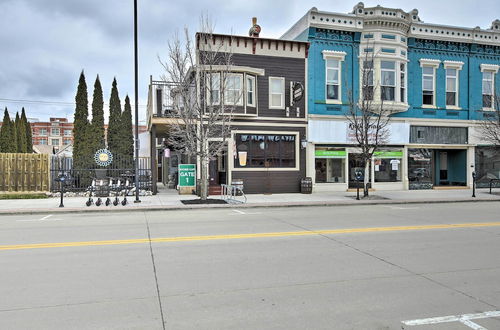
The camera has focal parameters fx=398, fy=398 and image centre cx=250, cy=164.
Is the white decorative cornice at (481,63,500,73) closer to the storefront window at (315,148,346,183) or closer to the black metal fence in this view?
the storefront window at (315,148,346,183)

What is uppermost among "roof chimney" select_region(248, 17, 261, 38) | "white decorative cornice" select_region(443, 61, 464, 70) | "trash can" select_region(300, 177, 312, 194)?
"roof chimney" select_region(248, 17, 261, 38)

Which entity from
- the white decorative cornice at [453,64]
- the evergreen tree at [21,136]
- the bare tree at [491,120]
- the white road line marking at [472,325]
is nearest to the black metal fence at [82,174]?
the white road line marking at [472,325]

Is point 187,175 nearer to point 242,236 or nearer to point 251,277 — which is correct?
point 242,236

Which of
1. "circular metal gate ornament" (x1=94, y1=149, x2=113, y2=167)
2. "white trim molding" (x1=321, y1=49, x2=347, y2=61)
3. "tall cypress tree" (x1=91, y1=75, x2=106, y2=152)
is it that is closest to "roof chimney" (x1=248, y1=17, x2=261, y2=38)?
"white trim molding" (x1=321, y1=49, x2=347, y2=61)

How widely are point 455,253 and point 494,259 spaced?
62cm

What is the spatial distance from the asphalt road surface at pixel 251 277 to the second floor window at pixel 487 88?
17.6 m

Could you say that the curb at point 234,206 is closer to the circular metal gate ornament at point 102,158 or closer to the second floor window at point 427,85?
the circular metal gate ornament at point 102,158

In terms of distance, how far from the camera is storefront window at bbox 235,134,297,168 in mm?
20875

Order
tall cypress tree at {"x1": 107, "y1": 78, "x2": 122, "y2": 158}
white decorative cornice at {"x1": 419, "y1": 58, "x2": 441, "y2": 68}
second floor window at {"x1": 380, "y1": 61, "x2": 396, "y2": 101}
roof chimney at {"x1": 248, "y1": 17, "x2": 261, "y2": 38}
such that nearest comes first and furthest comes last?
1. roof chimney at {"x1": 248, "y1": 17, "x2": 261, "y2": 38}
2. second floor window at {"x1": 380, "y1": 61, "x2": 396, "y2": 101}
3. white decorative cornice at {"x1": 419, "y1": 58, "x2": 441, "y2": 68}
4. tall cypress tree at {"x1": 107, "y1": 78, "x2": 122, "y2": 158}

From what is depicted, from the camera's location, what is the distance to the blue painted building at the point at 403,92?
2195cm

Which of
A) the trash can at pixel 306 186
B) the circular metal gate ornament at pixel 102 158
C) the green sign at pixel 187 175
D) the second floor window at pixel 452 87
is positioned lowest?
the trash can at pixel 306 186

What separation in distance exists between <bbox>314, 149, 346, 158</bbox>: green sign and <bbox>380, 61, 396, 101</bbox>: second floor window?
3.96m

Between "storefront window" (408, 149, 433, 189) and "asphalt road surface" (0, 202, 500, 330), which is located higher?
"storefront window" (408, 149, 433, 189)

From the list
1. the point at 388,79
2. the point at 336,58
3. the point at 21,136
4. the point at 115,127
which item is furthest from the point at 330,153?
the point at 21,136
